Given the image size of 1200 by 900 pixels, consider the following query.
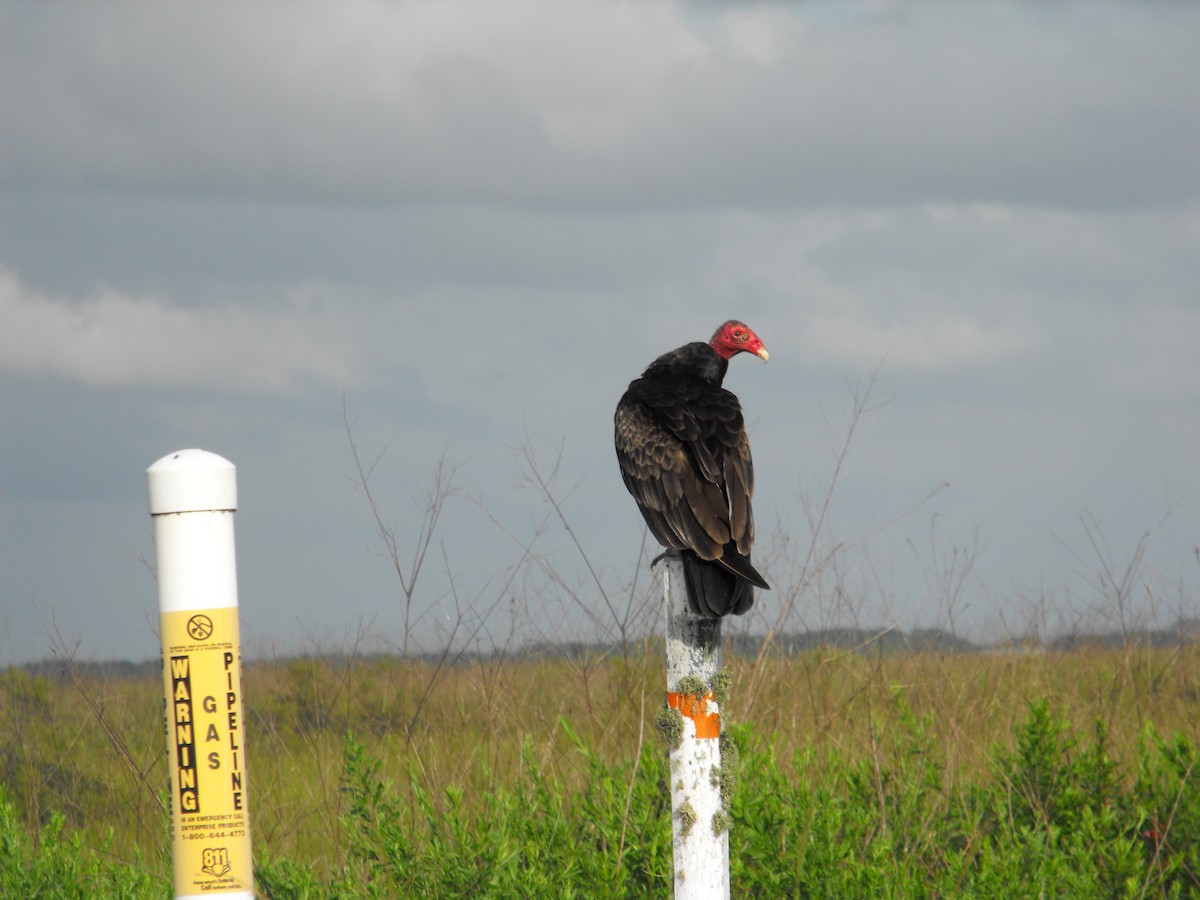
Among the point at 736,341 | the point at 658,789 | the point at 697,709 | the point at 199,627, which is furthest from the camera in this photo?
the point at 736,341

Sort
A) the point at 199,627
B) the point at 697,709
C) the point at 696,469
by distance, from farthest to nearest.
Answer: the point at 696,469, the point at 697,709, the point at 199,627

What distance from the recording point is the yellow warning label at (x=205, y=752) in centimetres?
199

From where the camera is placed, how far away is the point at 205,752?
202 cm

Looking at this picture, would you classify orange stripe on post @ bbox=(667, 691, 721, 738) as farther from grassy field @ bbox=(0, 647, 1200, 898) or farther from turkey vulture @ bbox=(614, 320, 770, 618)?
grassy field @ bbox=(0, 647, 1200, 898)

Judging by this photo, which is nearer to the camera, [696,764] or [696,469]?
[696,764]

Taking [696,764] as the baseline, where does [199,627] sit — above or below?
above

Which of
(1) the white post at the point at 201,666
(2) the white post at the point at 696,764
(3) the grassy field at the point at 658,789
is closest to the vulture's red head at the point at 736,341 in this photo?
(3) the grassy field at the point at 658,789

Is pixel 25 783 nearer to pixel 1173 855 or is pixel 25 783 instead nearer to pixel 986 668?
pixel 986 668

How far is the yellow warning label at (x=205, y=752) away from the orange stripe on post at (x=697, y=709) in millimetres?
1105

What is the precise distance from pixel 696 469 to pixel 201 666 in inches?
70.4

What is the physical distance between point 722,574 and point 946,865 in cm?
212

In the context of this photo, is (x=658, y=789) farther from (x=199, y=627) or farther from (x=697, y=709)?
(x=199, y=627)

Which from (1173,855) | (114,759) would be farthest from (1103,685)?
(114,759)

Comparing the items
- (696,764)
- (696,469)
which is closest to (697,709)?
(696,764)
